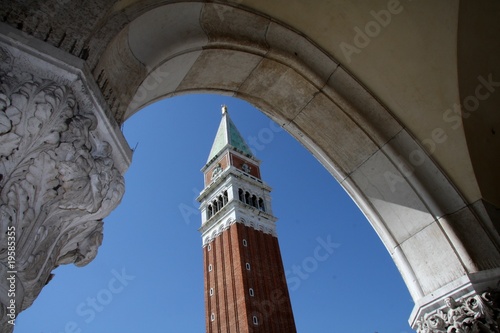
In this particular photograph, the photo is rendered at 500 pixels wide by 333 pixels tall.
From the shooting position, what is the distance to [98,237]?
1832 millimetres

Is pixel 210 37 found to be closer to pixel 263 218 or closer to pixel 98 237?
pixel 98 237

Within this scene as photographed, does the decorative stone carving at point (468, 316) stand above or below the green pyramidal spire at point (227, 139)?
below

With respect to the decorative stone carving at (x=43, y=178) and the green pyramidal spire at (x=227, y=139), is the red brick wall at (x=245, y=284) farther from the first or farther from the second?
the decorative stone carving at (x=43, y=178)

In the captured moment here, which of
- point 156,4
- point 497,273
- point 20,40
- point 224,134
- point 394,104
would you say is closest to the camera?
point 20,40

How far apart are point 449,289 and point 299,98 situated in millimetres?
1819

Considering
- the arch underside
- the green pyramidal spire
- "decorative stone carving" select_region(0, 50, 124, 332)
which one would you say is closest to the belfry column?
"decorative stone carving" select_region(0, 50, 124, 332)

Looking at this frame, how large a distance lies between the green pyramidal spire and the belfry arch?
37404 millimetres

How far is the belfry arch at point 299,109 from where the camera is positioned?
1.81 meters

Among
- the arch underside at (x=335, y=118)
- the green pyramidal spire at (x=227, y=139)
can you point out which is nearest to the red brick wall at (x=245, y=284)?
the green pyramidal spire at (x=227, y=139)

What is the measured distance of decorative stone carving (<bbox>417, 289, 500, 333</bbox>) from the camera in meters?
2.44

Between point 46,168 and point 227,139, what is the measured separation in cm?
4106

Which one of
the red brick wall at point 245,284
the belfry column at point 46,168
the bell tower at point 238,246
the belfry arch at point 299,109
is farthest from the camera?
the bell tower at point 238,246

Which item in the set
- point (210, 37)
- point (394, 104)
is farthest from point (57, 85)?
point (394, 104)

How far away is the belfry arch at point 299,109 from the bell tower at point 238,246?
102 feet
